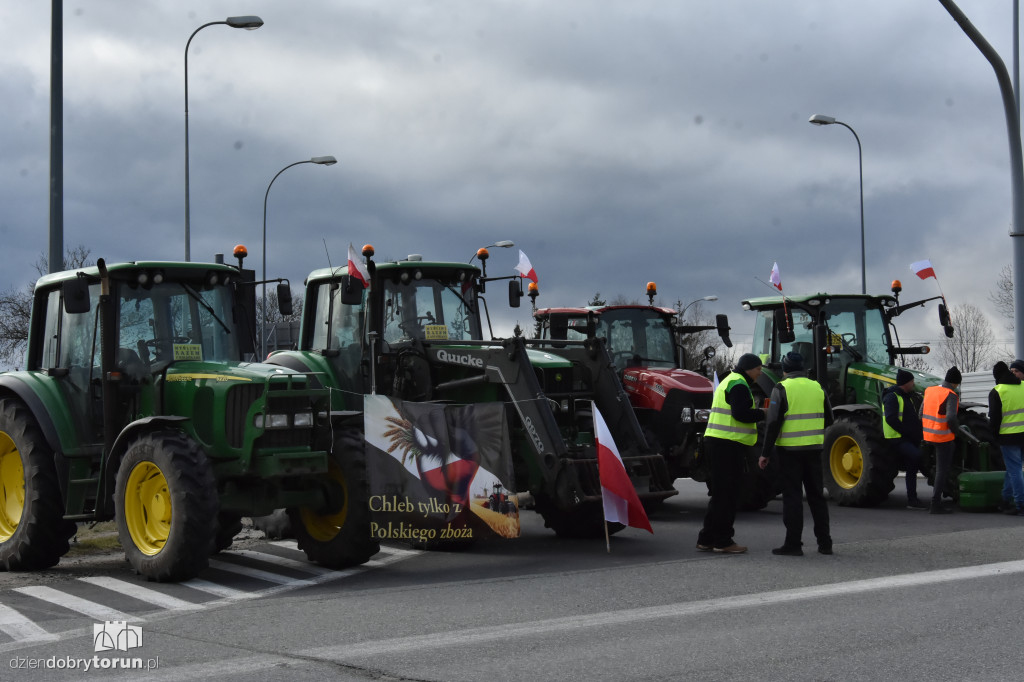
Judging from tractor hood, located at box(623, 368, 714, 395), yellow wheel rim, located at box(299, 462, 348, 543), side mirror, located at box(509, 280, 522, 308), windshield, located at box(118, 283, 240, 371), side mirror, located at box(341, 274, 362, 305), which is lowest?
yellow wheel rim, located at box(299, 462, 348, 543)

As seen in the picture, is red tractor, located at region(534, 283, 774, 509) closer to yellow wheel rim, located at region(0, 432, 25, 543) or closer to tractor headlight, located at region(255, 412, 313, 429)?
tractor headlight, located at region(255, 412, 313, 429)

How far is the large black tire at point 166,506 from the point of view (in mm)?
9047

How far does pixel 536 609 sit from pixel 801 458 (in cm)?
373

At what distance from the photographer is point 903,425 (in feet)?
48.5

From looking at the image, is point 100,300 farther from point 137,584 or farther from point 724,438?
point 724,438

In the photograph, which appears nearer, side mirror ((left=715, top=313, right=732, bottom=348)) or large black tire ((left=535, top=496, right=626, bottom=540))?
large black tire ((left=535, top=496, right=626, bottom=540))

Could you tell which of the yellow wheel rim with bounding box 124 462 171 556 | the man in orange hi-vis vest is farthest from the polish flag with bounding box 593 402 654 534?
the man in orange hi-vis vest

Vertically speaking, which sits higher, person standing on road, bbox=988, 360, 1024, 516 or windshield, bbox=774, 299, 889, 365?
windshield, bbox=774, 299, 889, 365

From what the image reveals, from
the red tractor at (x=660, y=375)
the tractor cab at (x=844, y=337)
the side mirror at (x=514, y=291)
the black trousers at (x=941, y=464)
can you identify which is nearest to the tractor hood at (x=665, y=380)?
the red tractor at (x=660, y=375)

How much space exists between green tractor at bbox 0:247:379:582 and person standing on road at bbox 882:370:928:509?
24.0 ft

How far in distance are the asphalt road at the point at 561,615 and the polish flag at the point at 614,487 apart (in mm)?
428

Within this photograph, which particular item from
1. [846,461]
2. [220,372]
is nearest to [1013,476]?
[846,461]

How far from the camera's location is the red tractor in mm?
14562

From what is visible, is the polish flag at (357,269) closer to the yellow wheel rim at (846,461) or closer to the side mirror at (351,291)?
the side mirror at (351,291)
